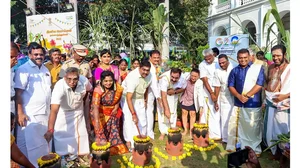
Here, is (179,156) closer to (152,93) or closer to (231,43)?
(152,93)

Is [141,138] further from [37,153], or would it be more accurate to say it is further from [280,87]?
[280,87]

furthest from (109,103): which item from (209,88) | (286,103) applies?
(286,103)

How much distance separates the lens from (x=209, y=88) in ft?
14.5

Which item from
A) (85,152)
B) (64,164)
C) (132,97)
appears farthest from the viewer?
(132,97)

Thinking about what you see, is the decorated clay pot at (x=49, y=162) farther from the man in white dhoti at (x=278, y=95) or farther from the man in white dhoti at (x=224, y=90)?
the man in white dhoti at (x=224, y=90)

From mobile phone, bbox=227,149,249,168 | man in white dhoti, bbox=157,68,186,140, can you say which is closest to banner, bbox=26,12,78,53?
man in white dhoti, bbox=157,68,186,140

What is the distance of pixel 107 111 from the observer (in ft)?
12.0

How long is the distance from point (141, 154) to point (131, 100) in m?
0.87

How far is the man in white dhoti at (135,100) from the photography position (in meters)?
3.75

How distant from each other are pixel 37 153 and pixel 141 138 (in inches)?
49.2

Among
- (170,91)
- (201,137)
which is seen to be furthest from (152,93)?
(201,137)

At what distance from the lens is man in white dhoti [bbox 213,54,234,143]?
4199mm

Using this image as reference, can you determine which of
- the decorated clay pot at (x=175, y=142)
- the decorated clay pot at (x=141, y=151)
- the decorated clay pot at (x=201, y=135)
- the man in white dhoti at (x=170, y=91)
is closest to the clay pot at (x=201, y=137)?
the decorated clay pot at (x=201, y=135)

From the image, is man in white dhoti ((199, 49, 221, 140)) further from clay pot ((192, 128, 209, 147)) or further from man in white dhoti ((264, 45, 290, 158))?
man in white dhoti ((264, 45, 290, 158))
